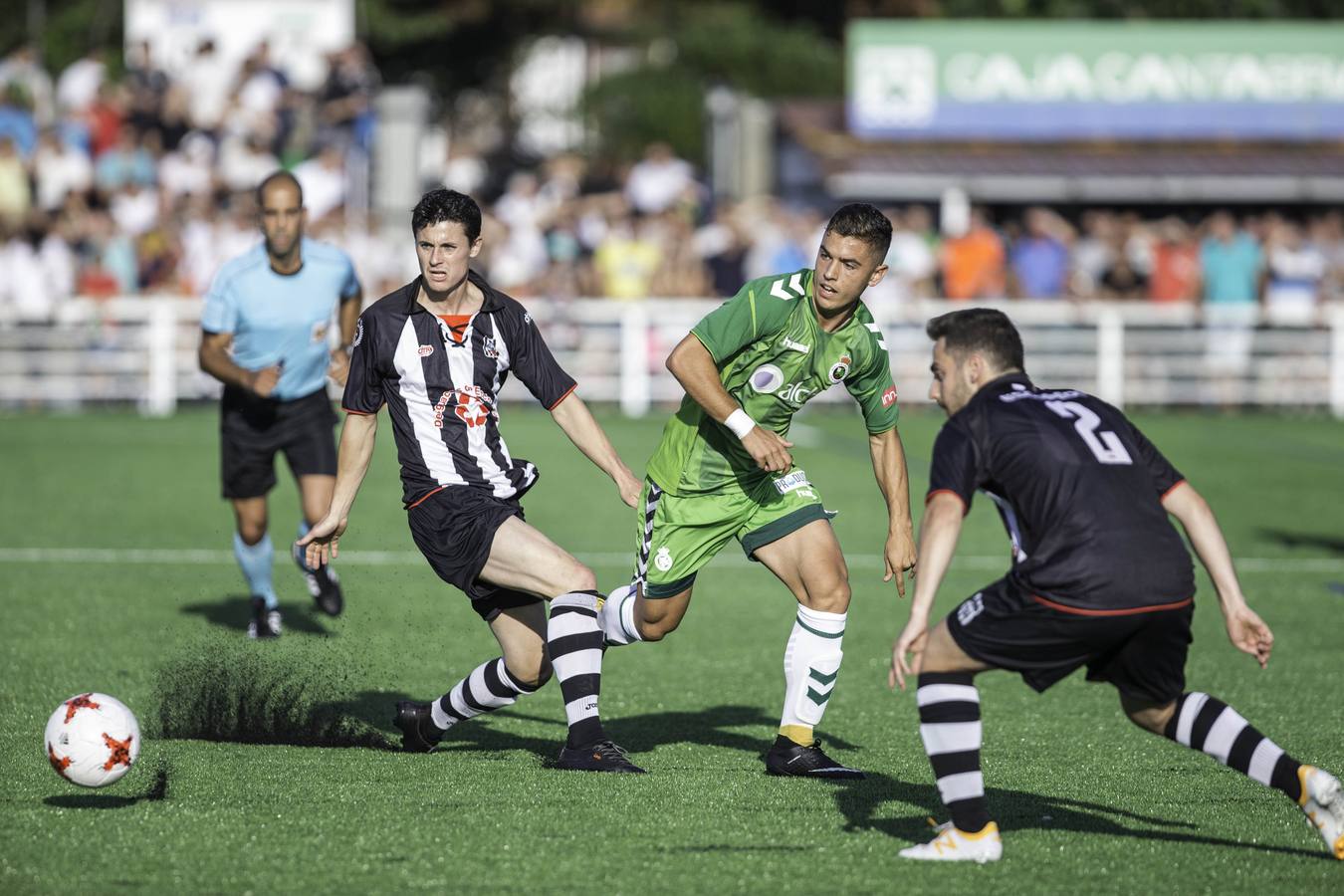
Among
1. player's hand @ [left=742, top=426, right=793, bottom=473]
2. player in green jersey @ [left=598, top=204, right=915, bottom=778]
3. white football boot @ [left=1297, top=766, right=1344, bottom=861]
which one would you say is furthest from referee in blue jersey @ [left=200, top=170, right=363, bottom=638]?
white football boot @ [left=1297, top=766, right=1344, bottom=861]

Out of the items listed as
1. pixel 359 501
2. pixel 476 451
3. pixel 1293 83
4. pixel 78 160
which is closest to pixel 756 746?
pixel 476 451

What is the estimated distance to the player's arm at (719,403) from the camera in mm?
6312

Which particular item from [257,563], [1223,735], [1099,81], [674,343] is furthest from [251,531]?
[1099,81]

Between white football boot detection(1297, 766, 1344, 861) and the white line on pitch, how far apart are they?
7.12m

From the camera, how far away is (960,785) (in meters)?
5.29

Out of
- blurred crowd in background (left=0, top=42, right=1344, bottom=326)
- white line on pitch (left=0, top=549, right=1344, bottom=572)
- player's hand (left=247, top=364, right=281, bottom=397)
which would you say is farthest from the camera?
blurred crowd in background (left=0, top=42, right=1344, bottom=326)

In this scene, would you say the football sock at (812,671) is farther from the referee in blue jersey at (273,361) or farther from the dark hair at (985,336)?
the referee in blue jersey at (273,361)

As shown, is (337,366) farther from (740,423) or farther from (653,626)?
(740,423)

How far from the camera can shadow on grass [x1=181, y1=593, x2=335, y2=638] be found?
988 centimetres

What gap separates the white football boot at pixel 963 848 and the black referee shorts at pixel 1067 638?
0.48m

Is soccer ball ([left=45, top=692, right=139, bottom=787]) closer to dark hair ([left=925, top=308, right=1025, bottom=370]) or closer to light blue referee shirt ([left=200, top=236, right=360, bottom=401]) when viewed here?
dark hair ([left=925, top=308, right=1025, bottom=370])

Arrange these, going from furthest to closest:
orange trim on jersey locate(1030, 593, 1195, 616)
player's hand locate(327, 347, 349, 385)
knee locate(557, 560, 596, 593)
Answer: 1. player's hand locate(327, 347, 349, 385)
2. knee locate(557, 560, 596, 593)
3. orange trim on jersey locate(1030, 593, 1195, 616)

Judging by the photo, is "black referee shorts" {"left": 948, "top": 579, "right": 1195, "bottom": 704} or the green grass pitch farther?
the green grass pitch

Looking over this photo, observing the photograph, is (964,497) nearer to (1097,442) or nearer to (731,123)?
(1097,442)
